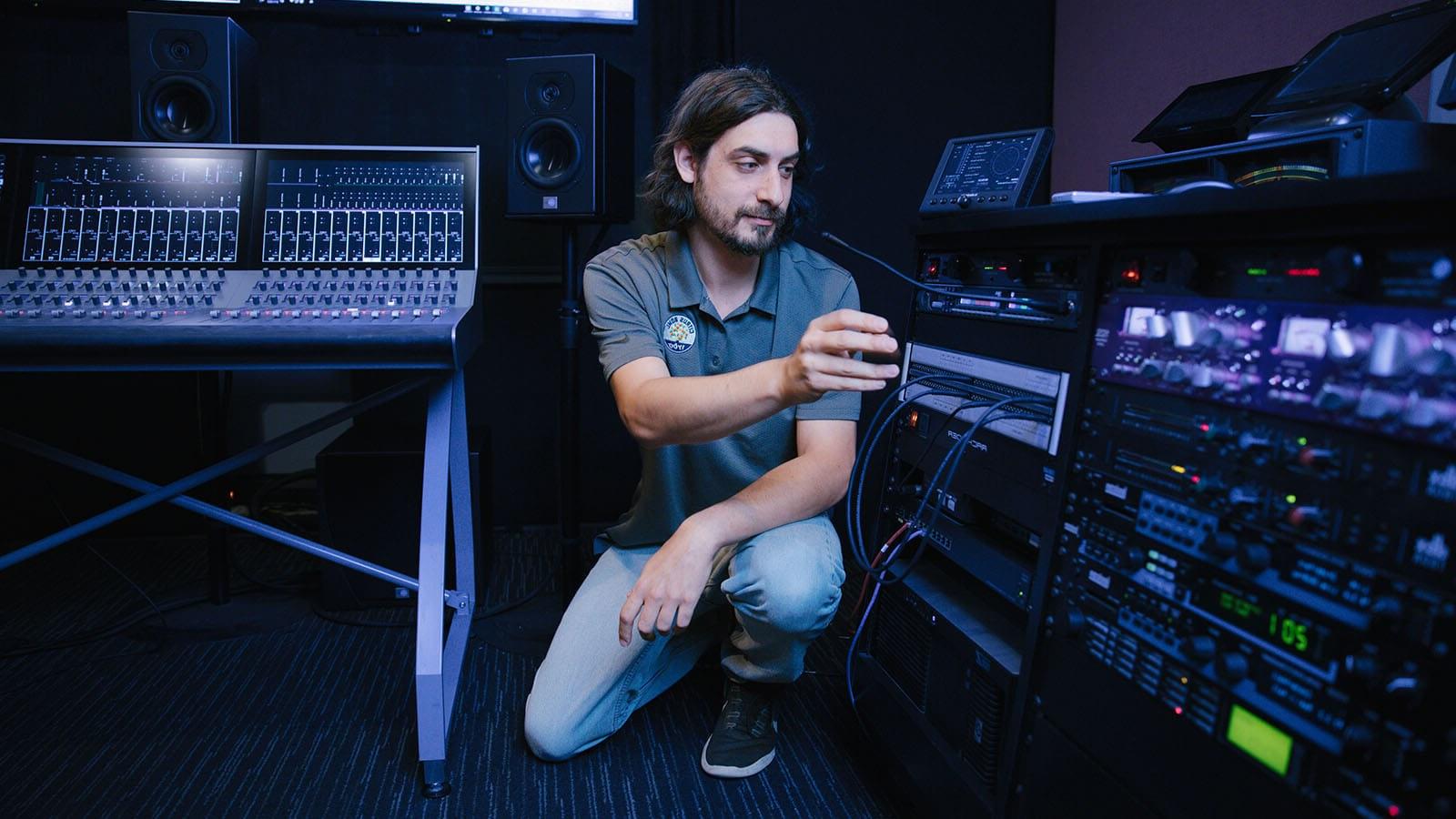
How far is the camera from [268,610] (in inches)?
87.0

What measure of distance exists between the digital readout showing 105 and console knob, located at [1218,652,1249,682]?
0.08ft

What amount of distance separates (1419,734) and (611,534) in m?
1.31

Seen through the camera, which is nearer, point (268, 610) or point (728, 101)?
point (728, 101)

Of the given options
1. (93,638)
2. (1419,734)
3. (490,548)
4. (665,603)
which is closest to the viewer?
(1419,734)

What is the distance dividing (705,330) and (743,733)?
2.19ft

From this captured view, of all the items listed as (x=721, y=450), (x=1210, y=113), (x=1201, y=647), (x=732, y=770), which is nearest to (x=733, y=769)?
(x=732, y=770)

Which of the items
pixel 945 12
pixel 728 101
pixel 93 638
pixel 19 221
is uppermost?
pixel 945 12

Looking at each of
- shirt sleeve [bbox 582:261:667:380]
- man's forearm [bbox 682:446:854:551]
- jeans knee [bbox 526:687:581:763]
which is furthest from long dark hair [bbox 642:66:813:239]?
jeans knee [bbox 526:687:581:763]

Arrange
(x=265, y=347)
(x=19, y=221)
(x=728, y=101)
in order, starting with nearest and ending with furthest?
(x=265, y=347) → (x=728, y=101) → (x=19, y=221)

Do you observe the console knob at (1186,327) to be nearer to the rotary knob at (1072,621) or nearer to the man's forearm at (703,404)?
the rotary knob at (1072,621)

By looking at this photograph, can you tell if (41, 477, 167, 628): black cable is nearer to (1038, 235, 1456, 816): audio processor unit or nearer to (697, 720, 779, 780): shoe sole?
A: (697, 720, 779, 780): shoe sole

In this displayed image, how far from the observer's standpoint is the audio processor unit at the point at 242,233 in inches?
61.1

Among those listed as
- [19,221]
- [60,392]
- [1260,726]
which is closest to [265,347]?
[19,221]

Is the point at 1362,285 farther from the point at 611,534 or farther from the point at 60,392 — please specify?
the point at 60,392
